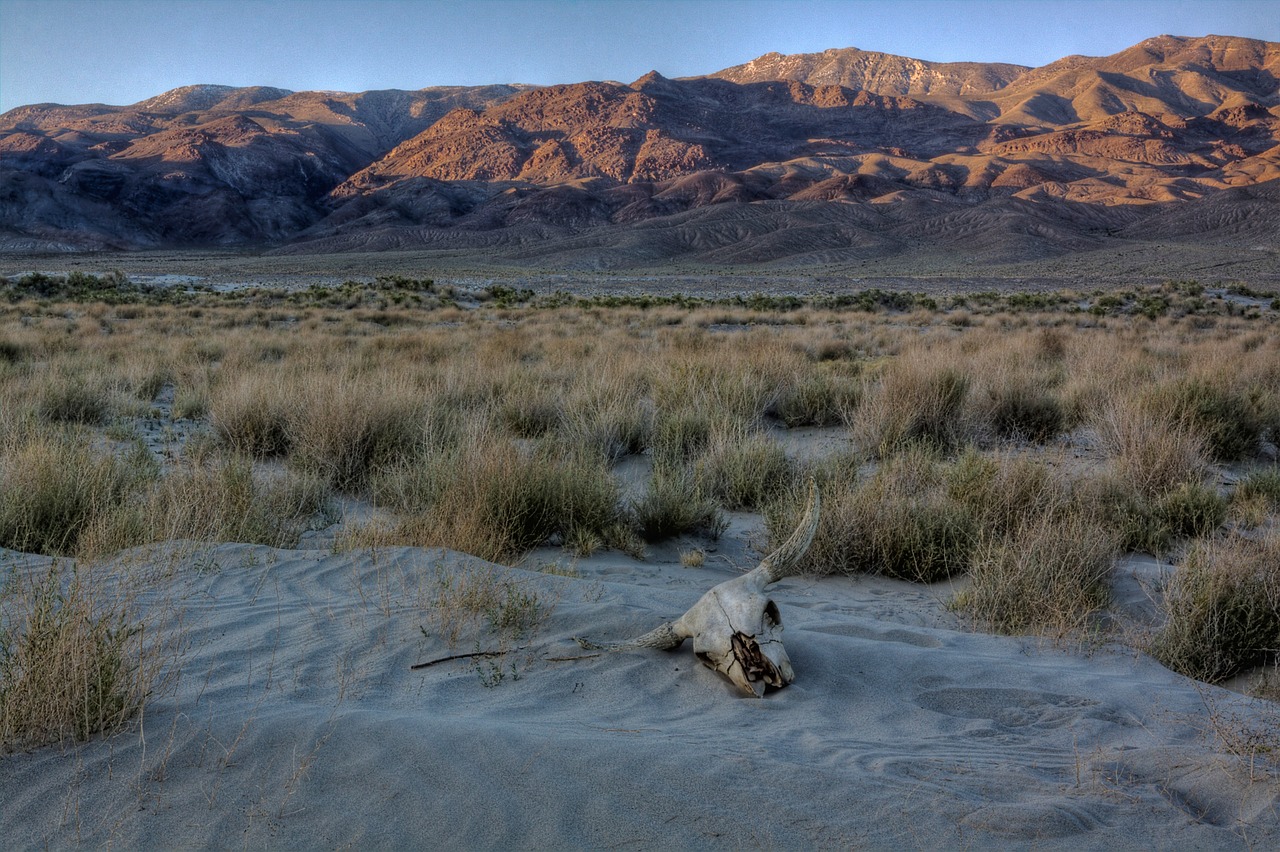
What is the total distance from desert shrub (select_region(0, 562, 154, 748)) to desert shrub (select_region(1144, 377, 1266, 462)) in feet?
27.6

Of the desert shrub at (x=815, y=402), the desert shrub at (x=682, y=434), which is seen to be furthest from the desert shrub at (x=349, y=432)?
the desert shrub at (x=815, y=402)

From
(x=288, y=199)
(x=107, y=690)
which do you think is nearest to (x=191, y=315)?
(x=107, y=690)

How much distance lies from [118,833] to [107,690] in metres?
0.58

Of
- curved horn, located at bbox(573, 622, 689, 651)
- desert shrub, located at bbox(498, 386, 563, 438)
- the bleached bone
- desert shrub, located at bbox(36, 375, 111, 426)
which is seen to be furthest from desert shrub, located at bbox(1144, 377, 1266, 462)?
desert shrub, located at bbox(36, 375, 111, 426)

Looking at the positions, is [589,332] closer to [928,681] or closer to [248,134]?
[928,681]

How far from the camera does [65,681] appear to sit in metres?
2.67

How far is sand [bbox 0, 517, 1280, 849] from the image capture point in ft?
8.15

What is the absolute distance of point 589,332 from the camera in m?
19.6

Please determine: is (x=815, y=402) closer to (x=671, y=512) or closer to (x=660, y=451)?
(x=660, y=451)

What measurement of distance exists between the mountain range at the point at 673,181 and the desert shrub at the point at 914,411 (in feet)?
219

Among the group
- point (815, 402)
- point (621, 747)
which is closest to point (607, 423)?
point (815, 402)

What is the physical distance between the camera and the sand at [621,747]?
8.15 feet

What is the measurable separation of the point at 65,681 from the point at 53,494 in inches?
140

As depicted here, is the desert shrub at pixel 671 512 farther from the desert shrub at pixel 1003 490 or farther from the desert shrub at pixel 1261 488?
the desert shrub at pixel 1261 488
